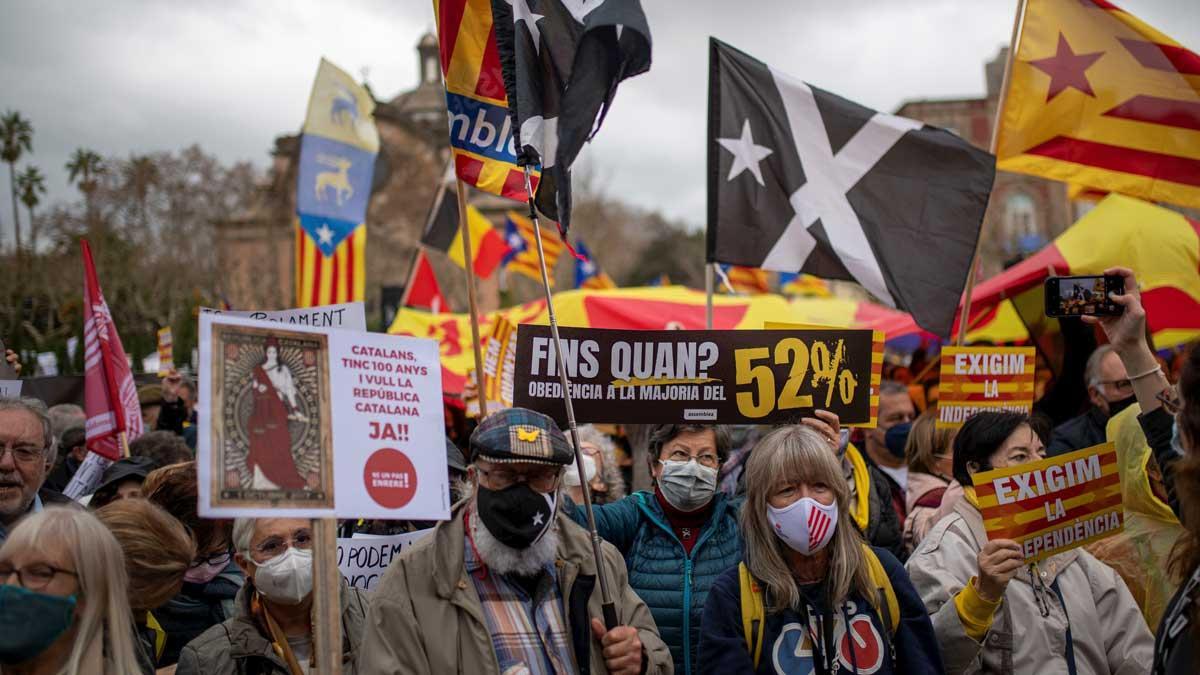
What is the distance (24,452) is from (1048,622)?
12.8ft

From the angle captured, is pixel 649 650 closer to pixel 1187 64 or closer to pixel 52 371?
pixel 1187 64

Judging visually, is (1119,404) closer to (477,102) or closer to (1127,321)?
(1127,321)

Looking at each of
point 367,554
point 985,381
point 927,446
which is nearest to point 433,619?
point 367,554

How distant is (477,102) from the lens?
5340 millimetres

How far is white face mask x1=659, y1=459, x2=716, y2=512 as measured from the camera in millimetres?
4512

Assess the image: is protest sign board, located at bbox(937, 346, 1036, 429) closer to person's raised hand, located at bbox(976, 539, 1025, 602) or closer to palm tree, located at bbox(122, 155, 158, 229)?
person's raised hand, located at bbox(976, 539, 1025, 602)


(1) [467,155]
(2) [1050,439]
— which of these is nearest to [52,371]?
(1) [467,155]

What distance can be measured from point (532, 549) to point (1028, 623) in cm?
182

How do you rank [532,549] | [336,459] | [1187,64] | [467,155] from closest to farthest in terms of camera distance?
A: [336,459] < [532,549] < [467,155] < [1187,64]

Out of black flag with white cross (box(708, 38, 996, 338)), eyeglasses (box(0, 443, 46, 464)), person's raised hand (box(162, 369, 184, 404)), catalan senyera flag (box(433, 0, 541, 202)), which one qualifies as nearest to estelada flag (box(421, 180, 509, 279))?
person's raised hand (box(162, 369, 184, 404))

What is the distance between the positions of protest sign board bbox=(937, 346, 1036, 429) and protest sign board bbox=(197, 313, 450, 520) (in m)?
3.68

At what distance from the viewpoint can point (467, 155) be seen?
5.27m

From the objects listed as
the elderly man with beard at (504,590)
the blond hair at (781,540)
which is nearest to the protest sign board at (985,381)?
the blond hair at (781,540)

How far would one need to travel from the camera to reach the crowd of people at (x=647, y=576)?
2.97 m
